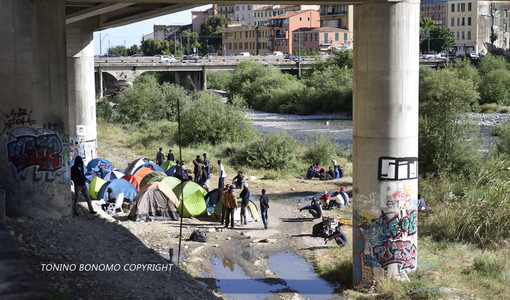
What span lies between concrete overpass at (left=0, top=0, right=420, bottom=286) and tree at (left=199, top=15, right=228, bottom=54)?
134561 mm

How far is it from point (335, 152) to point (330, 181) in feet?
20.9

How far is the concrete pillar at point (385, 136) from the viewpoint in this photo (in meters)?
15.1

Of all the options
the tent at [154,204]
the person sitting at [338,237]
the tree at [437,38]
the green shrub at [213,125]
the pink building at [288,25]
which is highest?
the pink building at [288,25]

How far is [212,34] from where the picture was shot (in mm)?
154250

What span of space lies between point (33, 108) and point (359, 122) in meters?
6.44

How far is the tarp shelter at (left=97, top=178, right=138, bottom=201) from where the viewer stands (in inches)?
907

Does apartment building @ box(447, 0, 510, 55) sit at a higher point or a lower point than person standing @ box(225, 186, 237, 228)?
higher

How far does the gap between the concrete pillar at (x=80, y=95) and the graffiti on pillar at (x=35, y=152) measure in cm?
1427

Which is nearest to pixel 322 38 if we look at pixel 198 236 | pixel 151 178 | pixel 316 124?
pixel 316 124

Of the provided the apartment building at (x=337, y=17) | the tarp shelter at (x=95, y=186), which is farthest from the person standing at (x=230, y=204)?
the apartment building at (x=337, y=17)

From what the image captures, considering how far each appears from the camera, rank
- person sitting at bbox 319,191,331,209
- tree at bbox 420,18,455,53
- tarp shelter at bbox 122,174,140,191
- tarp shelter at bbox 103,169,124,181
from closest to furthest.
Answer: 1. tarp shelter at bbox 122,174,140,191
2. person sitting at bbox 319,191,331,209
3. tarp shelter at bbox 103,169,124,181
4. tree at bbox 420,18,455,53

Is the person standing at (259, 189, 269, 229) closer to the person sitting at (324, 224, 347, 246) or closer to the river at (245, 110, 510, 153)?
the person sitting at (324, 224, 347, 246)

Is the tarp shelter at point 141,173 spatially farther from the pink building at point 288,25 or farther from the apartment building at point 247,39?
the apartment building at point 247,39

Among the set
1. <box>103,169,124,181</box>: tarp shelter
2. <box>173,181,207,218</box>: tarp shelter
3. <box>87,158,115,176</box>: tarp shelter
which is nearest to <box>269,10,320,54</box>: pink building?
<box>87,158,115,176</box>: tarp shelter
